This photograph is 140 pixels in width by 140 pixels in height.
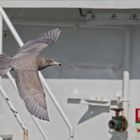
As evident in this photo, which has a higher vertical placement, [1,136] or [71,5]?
[71,5]

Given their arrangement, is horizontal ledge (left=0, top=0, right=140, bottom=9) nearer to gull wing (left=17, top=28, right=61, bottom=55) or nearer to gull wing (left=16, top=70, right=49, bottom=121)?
gull wing (left=17, top=28, right=61, bottom=55)

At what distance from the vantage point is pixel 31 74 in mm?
2766

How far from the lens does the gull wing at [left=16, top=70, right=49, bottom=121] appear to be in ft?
8.82

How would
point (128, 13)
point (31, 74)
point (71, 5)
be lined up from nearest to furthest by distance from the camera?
1. point (31, 74)
2. point (71, 5)
3. point (128, 13)

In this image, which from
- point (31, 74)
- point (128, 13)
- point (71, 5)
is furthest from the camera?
point (128, 13)

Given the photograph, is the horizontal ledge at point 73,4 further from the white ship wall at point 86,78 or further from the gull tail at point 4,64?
the gull tail at point 4,64

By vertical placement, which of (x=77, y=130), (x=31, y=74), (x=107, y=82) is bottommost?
(x=31, y=74)

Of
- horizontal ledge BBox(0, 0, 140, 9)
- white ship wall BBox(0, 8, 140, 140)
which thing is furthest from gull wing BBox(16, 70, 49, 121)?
white ship wall BBox(0, 8, 140, 140)

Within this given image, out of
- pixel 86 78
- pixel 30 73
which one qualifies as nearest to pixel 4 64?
pixel 30 73

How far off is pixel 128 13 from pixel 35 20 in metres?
0.75

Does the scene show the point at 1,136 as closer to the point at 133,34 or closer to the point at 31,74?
the point at 133,34

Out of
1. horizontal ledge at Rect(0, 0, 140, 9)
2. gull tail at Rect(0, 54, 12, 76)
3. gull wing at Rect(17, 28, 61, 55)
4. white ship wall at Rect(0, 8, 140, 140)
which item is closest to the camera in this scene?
gull tail at Rect(0, 54, 12, 76)

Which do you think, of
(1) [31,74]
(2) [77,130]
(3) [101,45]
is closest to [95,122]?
(2) [77,130]

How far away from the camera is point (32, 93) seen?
8.89 ft
